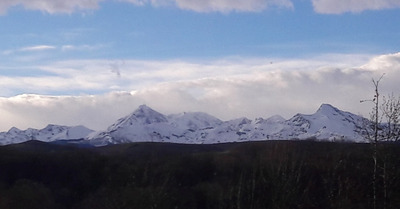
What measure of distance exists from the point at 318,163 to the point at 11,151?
219 feet

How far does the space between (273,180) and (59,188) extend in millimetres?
56848

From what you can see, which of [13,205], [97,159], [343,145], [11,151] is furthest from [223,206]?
[11,151]

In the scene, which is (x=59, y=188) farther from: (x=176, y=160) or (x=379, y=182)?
(x=379, y=182)

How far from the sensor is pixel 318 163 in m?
34.0

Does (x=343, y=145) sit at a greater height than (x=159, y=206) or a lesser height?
greater

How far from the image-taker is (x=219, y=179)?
6338 centimetres

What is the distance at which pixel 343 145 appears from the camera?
40.7m

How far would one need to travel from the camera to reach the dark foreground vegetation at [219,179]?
21609 millimetres

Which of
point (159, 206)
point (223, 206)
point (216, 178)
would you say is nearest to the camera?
point (159, 206)

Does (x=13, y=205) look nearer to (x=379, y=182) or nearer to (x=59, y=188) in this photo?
(x=379, y=182)

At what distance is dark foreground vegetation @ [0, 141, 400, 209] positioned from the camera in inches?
851

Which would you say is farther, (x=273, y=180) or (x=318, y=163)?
(x=318, y=163)

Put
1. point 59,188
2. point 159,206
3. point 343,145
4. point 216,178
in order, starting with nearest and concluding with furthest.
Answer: point 159,206 → point 343,145 → point 216,178 → point 59,188

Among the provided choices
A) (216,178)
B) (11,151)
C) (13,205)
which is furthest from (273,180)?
(11,151)
